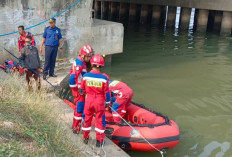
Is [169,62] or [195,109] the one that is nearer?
[195,109]

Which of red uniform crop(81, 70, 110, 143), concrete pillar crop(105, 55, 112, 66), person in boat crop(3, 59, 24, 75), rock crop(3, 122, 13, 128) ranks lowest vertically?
concrete pillar crop(105, 55, 112, 66)

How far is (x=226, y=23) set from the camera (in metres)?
20.2

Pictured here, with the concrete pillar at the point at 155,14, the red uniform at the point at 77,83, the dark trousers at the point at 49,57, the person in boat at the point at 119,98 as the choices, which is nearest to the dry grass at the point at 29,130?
the red uniform at the point at 77,83

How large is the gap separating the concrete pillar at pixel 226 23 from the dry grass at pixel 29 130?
18145 millimetres

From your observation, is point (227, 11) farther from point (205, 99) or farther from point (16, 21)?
point (16, 21)

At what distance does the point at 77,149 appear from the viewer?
14.1 ft

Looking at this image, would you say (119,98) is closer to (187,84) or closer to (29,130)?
(29,130)

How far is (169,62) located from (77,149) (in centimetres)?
969

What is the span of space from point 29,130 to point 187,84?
7.47m

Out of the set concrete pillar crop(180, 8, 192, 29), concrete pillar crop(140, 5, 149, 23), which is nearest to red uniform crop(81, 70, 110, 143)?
concrete pillar crop(180, 8, 192, 29)

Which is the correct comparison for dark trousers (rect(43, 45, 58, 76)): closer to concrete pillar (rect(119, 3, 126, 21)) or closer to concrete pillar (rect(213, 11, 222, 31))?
concrete pillar (rect(213, 11, 222, 31))

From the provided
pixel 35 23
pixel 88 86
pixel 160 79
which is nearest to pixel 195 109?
pixel 160 79

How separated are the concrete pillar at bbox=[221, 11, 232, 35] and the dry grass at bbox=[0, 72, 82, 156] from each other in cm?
1814

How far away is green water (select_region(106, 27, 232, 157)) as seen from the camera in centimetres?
686
